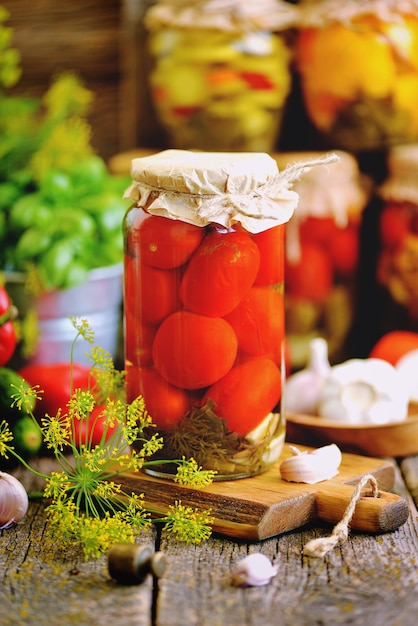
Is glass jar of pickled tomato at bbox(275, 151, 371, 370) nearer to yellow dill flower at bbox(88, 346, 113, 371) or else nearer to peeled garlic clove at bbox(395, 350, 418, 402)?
peeled garlic clove at bbox(395, 350, 418, 402)

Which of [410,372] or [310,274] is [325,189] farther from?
[410,372]

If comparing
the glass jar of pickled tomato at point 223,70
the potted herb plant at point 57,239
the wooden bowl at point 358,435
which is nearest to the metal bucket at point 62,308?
the potted herb plant at point 57,239

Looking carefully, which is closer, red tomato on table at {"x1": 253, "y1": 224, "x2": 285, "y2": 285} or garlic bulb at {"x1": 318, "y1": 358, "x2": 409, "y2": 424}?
red tomato on table at {"x1": 253, "y1": 224, "x2": 285, "y2": 285}

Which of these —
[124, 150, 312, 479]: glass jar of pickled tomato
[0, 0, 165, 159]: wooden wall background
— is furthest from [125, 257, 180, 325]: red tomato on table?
[0, 0, 165, 159]: wooden wall background

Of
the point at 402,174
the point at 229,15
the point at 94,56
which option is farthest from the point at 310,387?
the point at 94,56

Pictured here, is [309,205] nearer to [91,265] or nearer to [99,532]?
[91,265]

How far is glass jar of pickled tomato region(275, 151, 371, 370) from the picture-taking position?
5.22ft

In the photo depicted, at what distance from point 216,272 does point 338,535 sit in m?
0.30

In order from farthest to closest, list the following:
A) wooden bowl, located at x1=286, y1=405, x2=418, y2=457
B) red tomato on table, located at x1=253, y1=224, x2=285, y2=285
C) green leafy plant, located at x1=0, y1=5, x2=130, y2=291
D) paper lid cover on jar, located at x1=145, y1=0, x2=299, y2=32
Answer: paper lid cover on jar, located at x1=145, y1=0, x2=299, y2=32 → green leafy plant, located at x1=0, y1=5, x2=130, y2=291 → wooden bowl, located at x1=286, y1=405, x2=418, y2=457 → red tomato on table, located at x1=253, y1=224, x2=285, y2=285

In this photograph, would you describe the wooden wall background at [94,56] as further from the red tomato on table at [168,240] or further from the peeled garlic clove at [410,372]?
the red tomato on table at [168,240]

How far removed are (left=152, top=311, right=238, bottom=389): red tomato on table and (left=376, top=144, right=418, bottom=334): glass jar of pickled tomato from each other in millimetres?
684

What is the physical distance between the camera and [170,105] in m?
1.63

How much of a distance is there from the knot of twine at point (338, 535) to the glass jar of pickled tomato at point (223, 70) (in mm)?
809

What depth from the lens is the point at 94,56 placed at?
1.97 m
